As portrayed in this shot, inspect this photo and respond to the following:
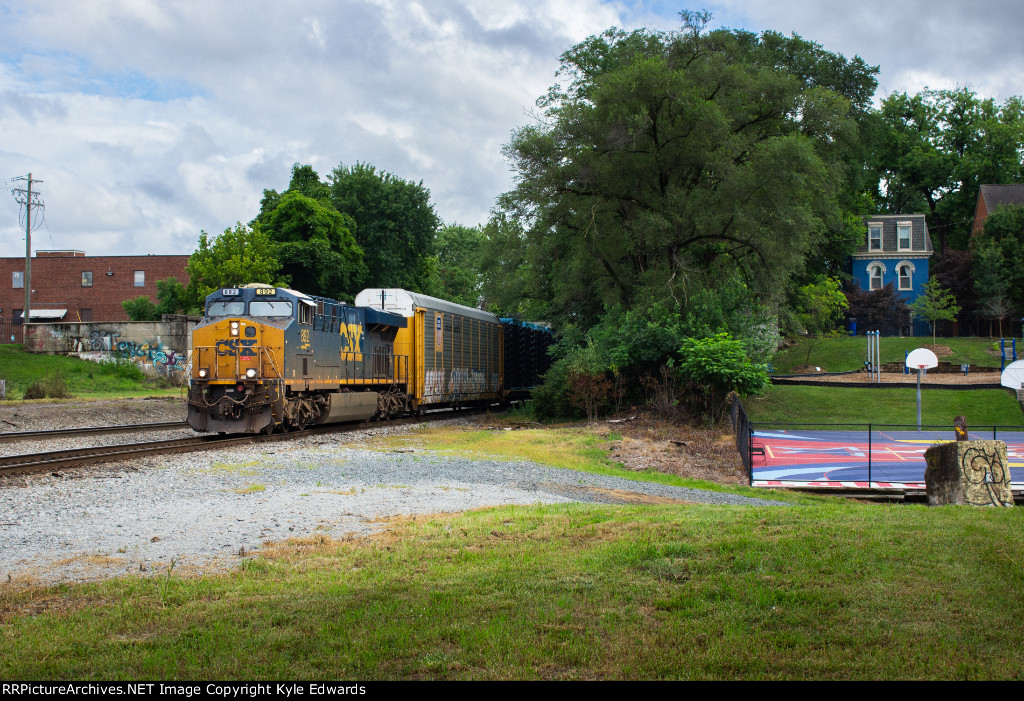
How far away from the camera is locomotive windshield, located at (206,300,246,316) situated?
20.2 meters

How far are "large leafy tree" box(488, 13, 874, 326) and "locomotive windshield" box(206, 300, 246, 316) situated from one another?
13.1m

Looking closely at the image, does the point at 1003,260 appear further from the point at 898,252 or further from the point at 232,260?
the point at 232,260

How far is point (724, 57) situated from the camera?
96.2 ft

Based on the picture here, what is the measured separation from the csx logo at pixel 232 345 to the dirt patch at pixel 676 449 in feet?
30.0

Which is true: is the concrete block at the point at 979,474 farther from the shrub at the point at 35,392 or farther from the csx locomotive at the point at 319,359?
the shrub at the point at 35,392

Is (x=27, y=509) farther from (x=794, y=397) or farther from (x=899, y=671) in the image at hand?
(x=794, y=397)

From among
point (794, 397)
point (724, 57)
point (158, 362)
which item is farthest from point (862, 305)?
point (158, 362)

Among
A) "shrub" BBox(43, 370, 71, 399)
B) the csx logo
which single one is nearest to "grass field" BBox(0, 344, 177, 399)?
"shrub" BBox(43, 370, 71, 399)

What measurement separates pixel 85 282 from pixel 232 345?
58.7m

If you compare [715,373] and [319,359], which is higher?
[319,359]

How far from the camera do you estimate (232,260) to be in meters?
40.5

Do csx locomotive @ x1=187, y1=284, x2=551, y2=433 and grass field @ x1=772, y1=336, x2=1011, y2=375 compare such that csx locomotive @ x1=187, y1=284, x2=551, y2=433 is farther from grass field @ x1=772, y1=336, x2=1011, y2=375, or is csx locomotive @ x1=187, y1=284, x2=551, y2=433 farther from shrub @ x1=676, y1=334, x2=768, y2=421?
grass field @ x1=772, y1=336, x2=1011, y2=375

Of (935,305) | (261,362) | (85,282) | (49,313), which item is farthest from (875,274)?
(49,313)

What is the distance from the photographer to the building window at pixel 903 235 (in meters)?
73.4
